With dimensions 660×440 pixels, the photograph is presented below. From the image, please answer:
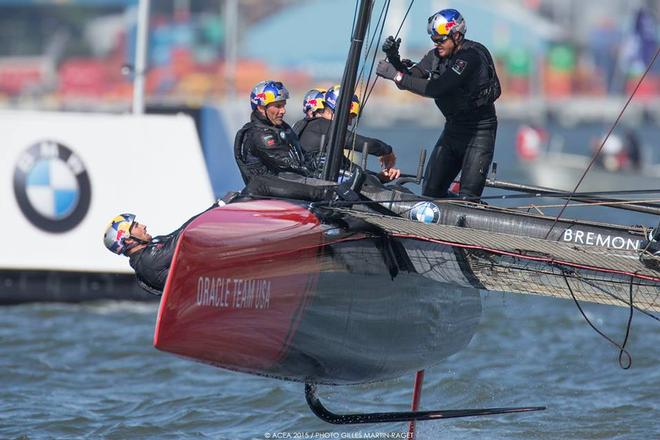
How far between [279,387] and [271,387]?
0.07m

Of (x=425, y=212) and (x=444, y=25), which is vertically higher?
(x=444, y=25)

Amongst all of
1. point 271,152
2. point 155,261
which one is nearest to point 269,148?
point 271,152

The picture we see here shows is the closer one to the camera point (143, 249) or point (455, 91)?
point (143, 249)

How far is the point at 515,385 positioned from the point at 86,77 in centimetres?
5151

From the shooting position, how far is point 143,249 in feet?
23.2

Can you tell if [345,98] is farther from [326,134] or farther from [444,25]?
[444,25]

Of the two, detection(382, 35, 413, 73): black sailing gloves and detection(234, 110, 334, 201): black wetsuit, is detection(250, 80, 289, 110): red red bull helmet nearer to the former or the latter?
detection(234, 110, 334, 201): black wetsuit

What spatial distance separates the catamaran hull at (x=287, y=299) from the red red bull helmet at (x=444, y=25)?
4.56 ft

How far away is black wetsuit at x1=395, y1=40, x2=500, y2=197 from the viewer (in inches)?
295

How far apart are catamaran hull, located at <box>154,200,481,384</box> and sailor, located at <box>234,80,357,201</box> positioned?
531 millimetres

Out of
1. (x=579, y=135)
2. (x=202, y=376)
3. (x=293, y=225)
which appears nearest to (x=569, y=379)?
(x=202, y=376)

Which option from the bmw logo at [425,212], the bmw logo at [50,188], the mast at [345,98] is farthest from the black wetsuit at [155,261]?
the bmw logo at [50,188]

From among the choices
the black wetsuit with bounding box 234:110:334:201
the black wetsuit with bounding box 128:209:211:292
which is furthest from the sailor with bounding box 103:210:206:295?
the black wetsuit with bounding box 234:110:334:201

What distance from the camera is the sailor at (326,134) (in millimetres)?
7805
